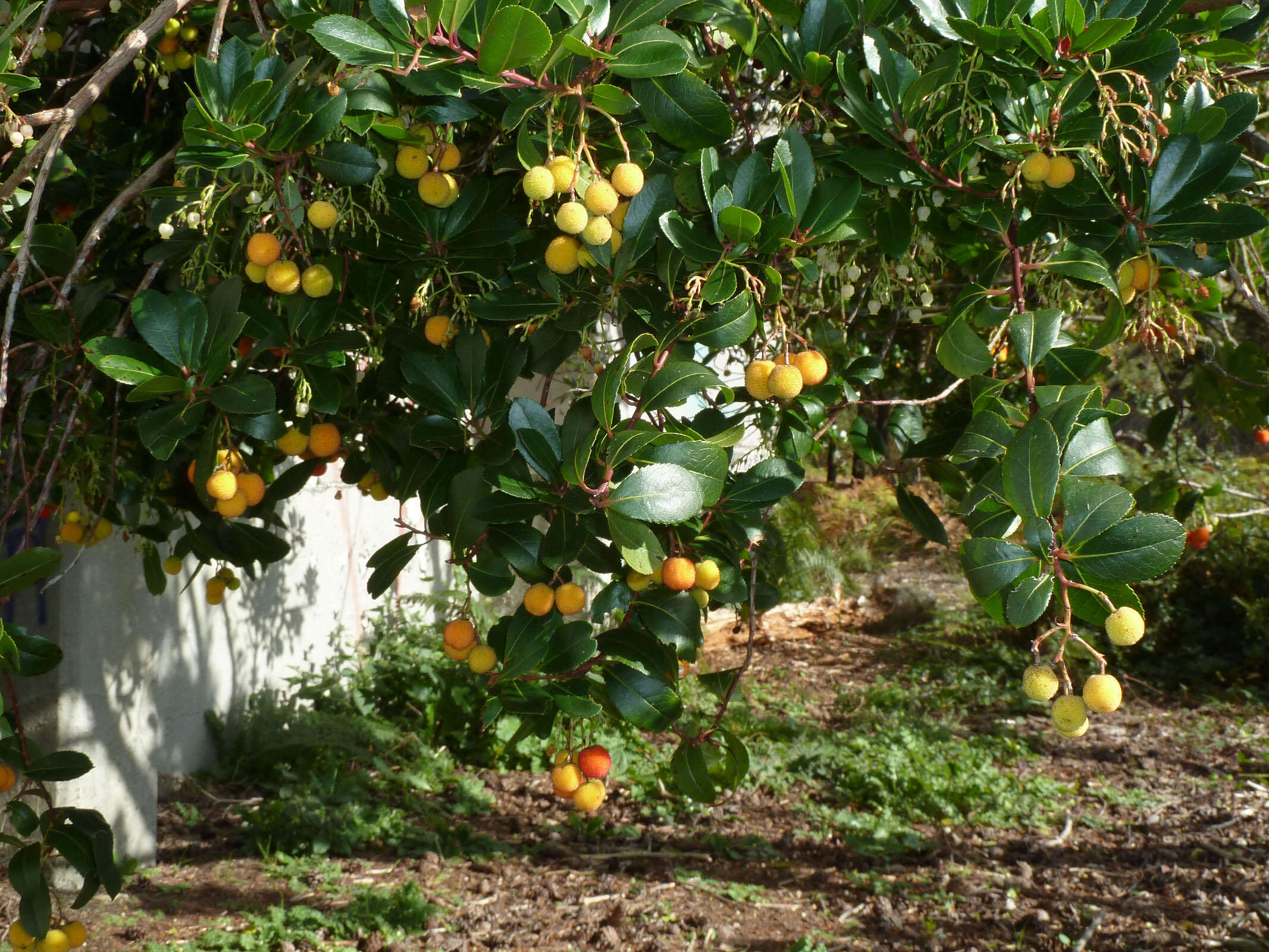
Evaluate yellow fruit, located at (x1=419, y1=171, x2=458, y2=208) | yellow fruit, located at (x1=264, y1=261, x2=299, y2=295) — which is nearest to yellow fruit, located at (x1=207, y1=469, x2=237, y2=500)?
yellow fruit, located at (x1=264, y1=261, x2=299, y2=295)

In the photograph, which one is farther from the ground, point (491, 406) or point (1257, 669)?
point (491, 406)

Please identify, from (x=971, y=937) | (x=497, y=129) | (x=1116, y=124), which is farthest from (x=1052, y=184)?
(x=971, y=937)

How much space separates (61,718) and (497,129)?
2.43 meters

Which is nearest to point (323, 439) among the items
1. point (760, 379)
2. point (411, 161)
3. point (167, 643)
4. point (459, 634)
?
point (459, 634)

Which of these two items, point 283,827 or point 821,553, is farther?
point 821,553

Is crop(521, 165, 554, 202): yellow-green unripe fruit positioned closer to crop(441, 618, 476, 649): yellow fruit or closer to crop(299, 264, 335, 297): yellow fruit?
crop(299, 264, 335, 297): yellow fruit

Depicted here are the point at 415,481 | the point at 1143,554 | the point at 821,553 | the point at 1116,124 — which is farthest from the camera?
the point at 821,553

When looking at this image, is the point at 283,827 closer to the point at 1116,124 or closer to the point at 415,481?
the point at 415,481

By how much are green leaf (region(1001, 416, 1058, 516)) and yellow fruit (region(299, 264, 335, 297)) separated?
90 centimetres

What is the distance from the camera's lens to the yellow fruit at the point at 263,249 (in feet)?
4.18

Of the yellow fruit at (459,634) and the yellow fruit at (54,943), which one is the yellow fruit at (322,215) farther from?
the yellow fruit at (54,943)

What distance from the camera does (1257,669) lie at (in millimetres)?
5484

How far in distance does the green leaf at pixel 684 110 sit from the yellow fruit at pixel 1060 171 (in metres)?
0.40

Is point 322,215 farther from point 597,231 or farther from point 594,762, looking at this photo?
point 594,762
